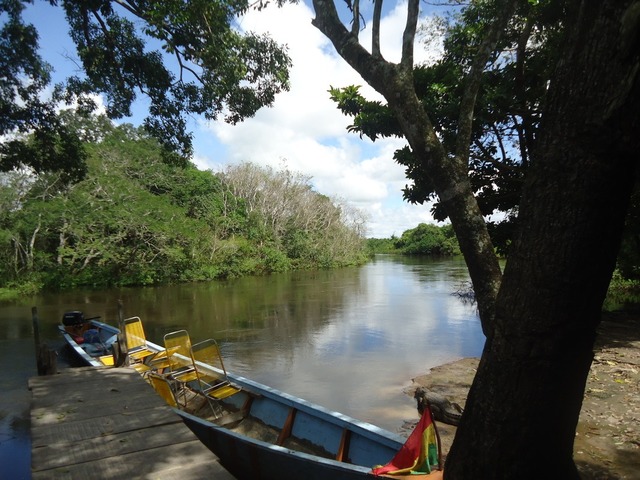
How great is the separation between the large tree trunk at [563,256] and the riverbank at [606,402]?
3761 mm

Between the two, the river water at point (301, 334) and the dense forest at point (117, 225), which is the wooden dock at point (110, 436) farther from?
the dense forest at point (117, 225)

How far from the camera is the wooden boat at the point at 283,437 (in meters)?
4.03

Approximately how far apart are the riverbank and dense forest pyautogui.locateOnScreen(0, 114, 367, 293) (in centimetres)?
1635

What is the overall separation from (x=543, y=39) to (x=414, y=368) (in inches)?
285

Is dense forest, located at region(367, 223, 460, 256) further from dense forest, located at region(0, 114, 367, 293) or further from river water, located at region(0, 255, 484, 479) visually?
river water, located at region(0, 255, 484, 479)

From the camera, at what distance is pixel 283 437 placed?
17.2 feet

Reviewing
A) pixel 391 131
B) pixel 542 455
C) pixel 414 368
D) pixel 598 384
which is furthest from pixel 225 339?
pixel 542 455

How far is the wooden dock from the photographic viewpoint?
3.38m

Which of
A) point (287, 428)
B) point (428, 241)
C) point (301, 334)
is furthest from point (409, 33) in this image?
point (428, 241)

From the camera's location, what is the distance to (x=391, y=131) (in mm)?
7309

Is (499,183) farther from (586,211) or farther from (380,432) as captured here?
(586,211)

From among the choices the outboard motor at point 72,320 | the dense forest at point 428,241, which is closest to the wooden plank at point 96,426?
the outboard motor at point 72,320

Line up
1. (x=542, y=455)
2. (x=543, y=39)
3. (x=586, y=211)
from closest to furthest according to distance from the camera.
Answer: (x=586, y=211) < (x=542, y=455) < (x=543, y=39)

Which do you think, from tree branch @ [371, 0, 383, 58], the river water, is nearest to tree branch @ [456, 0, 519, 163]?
tree branch @ [371, 0, 383, 58]
